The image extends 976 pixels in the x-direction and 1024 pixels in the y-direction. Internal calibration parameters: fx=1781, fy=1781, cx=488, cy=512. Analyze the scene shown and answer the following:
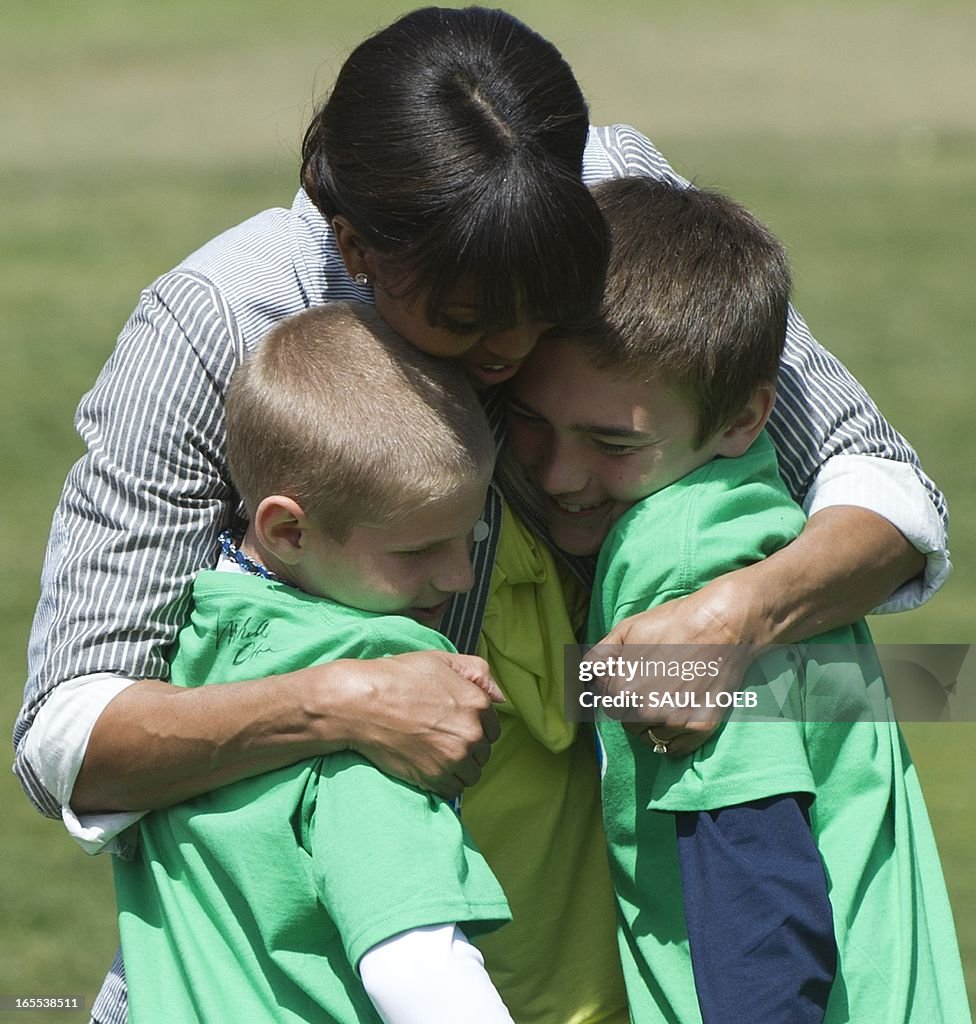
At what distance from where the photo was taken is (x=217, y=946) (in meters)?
2.27

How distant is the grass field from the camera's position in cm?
546

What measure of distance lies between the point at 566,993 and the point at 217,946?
0.58m

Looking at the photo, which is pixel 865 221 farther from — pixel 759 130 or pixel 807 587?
pixel 807 587

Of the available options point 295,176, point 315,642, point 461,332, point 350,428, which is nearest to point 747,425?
point 461,332

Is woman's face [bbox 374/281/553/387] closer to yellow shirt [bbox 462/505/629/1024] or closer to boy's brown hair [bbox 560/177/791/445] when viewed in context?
boy's brown hair [bbox 560/177/791/445]

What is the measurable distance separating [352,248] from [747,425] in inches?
23.9

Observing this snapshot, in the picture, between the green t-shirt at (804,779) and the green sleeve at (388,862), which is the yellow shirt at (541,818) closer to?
the green t-shirt at (804,779)

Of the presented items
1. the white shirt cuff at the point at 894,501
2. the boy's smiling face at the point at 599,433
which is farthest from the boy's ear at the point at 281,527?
the white shirt cuff at the point at 894,501

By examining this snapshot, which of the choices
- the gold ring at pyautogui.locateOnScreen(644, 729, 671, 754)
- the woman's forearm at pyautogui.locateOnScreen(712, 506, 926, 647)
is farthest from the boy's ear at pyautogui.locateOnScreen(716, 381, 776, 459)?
the gold ring at pyautogui.locateOnScreen(644, 729, 671, 754)

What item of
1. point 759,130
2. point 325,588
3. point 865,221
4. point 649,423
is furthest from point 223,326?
point 759,130

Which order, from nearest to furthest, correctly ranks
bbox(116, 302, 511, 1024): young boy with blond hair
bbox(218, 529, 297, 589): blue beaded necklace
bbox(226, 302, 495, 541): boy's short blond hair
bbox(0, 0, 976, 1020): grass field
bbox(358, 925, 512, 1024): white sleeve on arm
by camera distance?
bbox(358, 925, 512, 1024): white sleeve on arm < bbox(116, 302, 511, 1024): young boy with blond hair < bbox(226, 302, 495, 541): boy's short blond hair < bbox(218, 529, 297, 589): blue beaded necklace < bbox(0, 0, 976, 1020): grass field

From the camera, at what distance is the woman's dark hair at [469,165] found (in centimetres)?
218

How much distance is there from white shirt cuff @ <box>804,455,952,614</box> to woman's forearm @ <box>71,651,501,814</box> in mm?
626

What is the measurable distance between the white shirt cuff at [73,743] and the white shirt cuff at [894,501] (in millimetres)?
1034
